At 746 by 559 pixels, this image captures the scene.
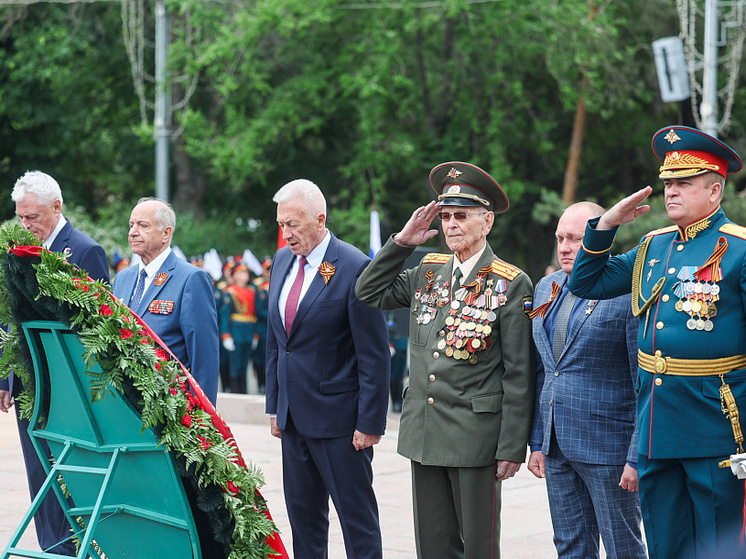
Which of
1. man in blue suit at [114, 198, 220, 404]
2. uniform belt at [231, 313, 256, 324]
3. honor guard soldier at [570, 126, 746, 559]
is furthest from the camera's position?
uniform belt at [231, 313, 256, 324]

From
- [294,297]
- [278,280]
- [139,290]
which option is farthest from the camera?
[139,290]

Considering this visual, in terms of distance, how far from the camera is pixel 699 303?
11.7 ft

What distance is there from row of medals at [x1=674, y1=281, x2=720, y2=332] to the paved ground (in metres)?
2.60

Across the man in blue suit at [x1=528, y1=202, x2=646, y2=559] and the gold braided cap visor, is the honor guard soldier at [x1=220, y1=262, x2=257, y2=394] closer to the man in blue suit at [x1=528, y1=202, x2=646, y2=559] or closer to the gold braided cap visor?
the man in blue suit at [x1=528, y1=202, x2=646, y2=559]

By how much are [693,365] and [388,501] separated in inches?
158

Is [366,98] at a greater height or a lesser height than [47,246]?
greater

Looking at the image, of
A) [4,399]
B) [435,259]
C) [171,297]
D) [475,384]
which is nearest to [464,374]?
[475,384]

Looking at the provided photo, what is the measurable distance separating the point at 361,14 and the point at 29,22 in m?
8.18

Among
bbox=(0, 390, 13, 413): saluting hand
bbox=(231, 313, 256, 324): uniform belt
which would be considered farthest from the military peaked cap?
bbox=(231, 313, 256, 324): uniform belt

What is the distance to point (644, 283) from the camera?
3811mm

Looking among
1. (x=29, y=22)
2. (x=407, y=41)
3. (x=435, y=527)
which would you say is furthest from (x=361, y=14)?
(x=435, y=527)

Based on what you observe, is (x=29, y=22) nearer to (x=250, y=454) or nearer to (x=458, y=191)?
(x=250, y=454)

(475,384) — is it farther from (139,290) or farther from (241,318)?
(241,318)

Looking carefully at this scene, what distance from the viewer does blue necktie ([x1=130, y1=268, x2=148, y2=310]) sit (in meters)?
5.14
